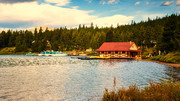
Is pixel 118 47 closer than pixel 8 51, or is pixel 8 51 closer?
pixel 118 47

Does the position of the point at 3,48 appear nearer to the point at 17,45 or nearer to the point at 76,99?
the point at 17,45

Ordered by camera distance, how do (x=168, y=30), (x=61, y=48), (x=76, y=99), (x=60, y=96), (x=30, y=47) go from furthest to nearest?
(x=30, y=47)
(x=61, y=48)
(x=168, y=30)
(x=60, y=96)
(x=76, y=99)

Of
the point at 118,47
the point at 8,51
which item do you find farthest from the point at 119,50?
the point at 8,51

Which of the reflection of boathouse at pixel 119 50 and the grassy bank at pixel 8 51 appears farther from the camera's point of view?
the grassy bank at pixel 8 51

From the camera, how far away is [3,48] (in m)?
138

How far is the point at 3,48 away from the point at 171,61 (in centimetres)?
13100

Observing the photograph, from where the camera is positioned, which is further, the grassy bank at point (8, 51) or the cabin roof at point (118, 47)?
the grassy bank at point (8, 51)

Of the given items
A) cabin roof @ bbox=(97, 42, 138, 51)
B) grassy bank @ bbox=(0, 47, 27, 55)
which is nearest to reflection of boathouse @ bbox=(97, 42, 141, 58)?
cabin roof @ bbox=(97, 42, 138, 51)

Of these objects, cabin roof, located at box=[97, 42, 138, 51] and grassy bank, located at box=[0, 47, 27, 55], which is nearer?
cabin roof, located at box=[97, 42, 138, 51]

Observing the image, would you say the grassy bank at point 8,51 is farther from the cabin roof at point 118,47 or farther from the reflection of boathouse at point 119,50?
the reflection of boathouse at point 119,50

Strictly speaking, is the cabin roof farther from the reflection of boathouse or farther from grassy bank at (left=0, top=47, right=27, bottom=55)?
grassy bank at (left=0, top=47, right=27, bottom=55)

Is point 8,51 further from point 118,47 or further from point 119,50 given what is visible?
point 119,50

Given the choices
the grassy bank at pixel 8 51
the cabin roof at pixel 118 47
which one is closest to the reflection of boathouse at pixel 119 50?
the cabin roof at pixel 118 47

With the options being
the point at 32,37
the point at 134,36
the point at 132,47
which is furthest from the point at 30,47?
the point at 132,47
